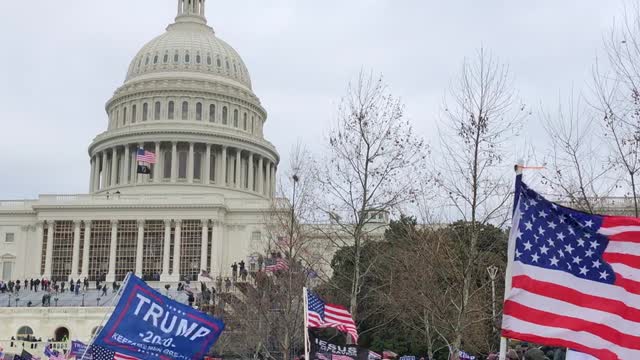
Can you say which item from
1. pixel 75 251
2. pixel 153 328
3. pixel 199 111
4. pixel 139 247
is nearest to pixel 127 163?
pixel 199 111

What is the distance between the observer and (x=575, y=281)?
36.3ft

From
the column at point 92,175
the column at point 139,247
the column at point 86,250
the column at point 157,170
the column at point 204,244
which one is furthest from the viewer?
the column at point 92,175

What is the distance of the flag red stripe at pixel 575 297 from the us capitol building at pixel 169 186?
7872cm

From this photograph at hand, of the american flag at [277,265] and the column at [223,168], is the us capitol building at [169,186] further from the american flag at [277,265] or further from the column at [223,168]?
the american flag at [277,265]

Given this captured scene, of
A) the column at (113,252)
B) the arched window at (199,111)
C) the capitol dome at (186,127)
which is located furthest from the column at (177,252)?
the arched window at (199,111)

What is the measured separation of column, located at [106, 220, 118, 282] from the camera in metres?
100

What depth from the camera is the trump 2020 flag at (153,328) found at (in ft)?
50.5

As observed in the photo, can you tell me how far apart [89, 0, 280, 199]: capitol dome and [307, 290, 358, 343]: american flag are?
87889mm

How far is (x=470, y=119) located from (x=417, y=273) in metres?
16.2

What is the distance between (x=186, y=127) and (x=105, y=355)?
100.0m

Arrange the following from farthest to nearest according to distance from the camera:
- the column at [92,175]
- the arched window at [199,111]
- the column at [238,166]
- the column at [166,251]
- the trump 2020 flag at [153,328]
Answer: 1. the column at [92,175]
2. the arched window at [199,111]
3. the column at [238,166]
4. the column at [166,251]
5. the trump 2020 flag at [153,328]

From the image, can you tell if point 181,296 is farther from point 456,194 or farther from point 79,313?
point 456,194

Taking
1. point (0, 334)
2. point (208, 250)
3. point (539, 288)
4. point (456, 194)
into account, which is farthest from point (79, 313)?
point (539, 288)

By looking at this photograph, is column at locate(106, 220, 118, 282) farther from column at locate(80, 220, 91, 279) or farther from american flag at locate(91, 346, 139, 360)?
american flag at locate(91, 346, 139, 360)
